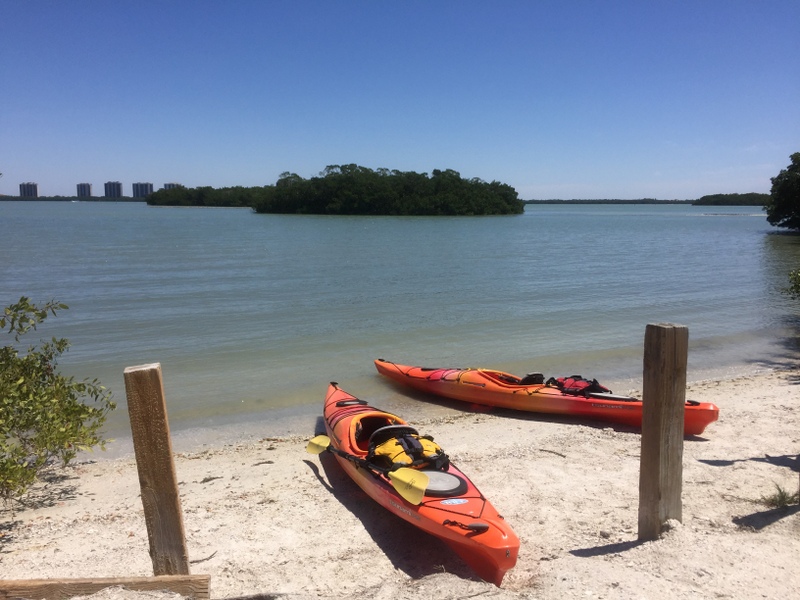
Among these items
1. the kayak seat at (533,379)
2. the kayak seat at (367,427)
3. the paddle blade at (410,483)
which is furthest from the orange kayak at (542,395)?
the paddle blade at (410,483)

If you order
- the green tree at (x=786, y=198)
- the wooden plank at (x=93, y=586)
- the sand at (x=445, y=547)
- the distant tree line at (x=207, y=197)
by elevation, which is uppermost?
the distant tree line at (x=207, y=197)

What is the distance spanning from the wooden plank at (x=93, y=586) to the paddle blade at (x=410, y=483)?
181cm

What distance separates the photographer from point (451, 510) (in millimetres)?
4352

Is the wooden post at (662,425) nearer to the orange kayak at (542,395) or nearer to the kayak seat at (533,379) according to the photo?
the orange kayak at (542,395)

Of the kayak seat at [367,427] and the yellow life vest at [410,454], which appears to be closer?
the yellow life vest at [410,454]

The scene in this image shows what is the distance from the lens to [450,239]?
44656 mm

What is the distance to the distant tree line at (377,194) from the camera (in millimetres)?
84688

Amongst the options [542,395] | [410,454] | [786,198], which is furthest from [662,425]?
[786,198]

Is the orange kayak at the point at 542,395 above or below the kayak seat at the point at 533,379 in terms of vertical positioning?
below

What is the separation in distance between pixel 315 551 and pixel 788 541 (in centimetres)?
308

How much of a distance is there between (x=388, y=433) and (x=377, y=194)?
8025cm

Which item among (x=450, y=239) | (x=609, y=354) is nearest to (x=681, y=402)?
(x=609, y=354)

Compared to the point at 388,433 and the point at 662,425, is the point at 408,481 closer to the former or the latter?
the point at 388,433

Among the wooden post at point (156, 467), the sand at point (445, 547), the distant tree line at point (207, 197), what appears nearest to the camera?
the wooden post at point (156, 467)
